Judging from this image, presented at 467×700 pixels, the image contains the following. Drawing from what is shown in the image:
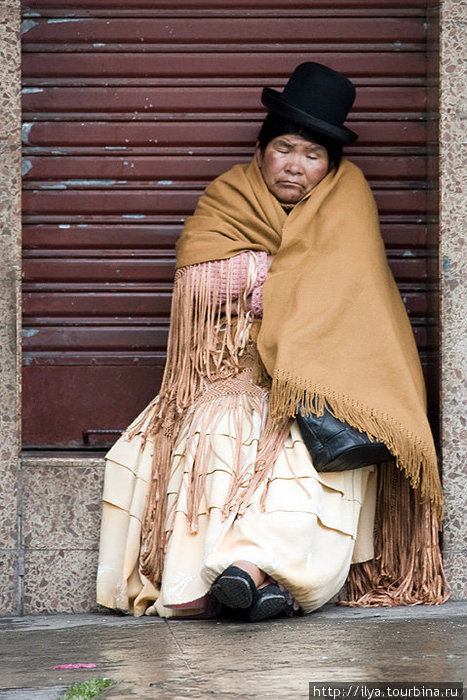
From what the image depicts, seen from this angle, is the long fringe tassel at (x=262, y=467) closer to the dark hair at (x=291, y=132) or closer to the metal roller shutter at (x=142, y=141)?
the metal roller shutter at (x=142, y=141)

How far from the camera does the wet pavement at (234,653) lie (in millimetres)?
2873

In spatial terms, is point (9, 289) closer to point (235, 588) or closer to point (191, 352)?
point (191, 352)

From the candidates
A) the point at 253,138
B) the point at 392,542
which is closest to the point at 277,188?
the point at 253,138

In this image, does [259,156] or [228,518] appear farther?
[259,156]

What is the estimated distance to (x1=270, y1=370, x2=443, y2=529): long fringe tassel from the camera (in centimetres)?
412

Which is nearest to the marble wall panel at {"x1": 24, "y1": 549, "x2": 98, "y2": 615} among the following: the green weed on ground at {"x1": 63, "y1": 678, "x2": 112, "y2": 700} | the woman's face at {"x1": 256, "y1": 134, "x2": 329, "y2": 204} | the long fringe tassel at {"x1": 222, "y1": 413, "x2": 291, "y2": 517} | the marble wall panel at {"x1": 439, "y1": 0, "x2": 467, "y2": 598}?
the long fringe tassel at {"x1": 222, "y1": 413, "x2": 291, "y2": 517}

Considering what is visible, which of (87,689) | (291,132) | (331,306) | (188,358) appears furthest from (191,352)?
(87,689)

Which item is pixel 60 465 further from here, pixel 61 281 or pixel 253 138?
pixel 253 138

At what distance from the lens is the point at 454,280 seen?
452 cm

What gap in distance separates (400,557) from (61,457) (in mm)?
1393

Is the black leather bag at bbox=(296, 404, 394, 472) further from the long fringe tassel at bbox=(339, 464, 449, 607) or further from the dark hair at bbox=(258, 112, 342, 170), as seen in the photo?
the dark hair at bbox=(258, 112, 342, 170)

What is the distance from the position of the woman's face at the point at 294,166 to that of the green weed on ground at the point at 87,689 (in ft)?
7.65

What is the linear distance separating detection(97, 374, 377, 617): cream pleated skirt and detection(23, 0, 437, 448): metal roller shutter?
569 mm

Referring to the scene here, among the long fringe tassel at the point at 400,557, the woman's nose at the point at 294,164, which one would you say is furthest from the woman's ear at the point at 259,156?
the long fringe tassel at the point at 400,557
